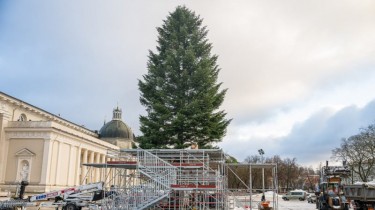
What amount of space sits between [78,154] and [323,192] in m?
48.5

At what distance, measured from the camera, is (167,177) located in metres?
26.0

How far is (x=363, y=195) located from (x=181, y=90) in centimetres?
1787

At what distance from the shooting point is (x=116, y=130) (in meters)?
114

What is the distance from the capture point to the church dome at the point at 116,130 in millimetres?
112812

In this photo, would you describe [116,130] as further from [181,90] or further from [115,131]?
[181,90]

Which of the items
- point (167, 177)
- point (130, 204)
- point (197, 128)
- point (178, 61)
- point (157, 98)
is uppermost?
point (178, 61)

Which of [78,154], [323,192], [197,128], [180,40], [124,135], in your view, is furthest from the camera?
[124,135]

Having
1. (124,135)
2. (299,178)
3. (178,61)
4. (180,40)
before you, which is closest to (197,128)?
(178,61)

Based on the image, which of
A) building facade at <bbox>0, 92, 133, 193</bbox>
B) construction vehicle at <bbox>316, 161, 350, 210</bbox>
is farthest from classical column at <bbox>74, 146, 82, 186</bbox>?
construction vehicle at <bbox>316, 161, 350, 210</bbox>

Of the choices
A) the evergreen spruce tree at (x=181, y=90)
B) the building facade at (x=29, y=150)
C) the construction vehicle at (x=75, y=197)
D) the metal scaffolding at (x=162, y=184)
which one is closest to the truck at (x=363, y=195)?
the metal scaffolding at (x=162, y=184)

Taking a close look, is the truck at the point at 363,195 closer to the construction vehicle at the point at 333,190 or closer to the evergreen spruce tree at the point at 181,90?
the construction vehicle at the point at 333,190

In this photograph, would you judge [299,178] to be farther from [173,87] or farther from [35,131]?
[173,87]

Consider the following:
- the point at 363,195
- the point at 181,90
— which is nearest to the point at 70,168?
the point at 181,90

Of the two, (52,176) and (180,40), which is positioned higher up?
(180,40)
